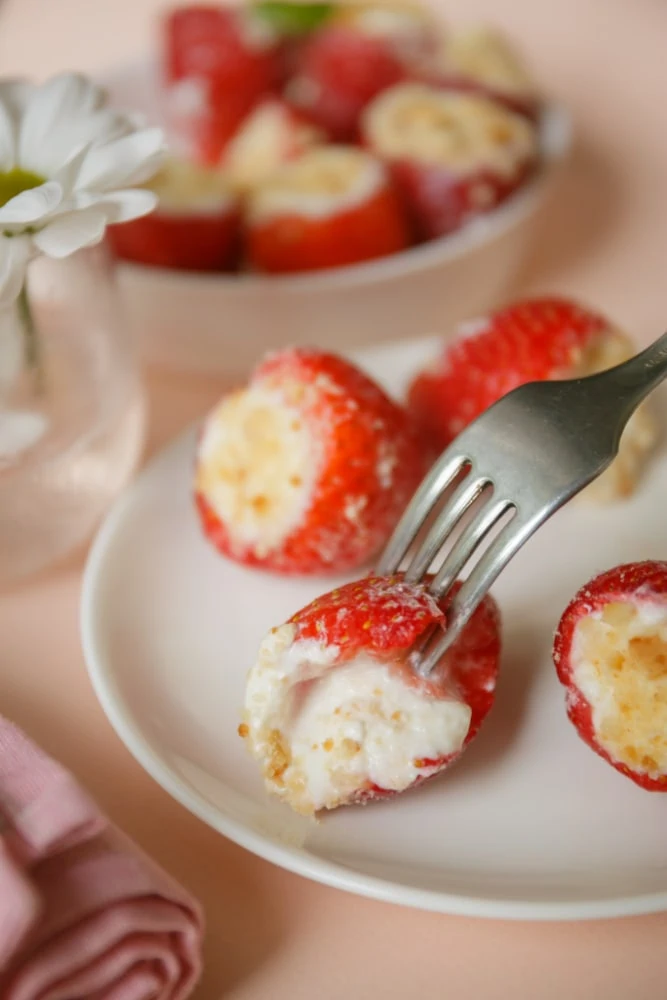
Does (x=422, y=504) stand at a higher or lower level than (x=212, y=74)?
lower

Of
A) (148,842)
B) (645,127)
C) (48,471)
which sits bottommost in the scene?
(148,842)

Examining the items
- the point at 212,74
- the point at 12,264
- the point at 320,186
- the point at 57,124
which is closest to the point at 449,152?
the point at 320,186

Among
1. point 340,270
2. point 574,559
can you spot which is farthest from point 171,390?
point 574,559

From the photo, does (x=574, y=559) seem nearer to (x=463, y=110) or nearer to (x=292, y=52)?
(x=463, y=110)

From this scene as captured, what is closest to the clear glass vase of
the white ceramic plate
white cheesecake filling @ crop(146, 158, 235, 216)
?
the white ceramic plate

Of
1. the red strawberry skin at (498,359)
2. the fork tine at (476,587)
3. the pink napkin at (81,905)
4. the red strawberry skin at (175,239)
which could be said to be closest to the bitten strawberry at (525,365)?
the red strawberry skin at (498,359)

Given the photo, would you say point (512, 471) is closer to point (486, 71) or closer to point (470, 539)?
point (470, 539)
